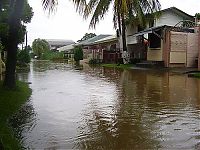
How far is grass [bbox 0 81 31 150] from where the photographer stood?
608 centimetres

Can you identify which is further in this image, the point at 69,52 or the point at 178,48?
the point at 69,52

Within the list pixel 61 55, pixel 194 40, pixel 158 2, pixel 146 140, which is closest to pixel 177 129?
pixel 146 140

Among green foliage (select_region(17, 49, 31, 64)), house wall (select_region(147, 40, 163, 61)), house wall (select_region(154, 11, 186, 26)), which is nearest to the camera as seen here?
house wall (select_region(147, 40, 163, 61))

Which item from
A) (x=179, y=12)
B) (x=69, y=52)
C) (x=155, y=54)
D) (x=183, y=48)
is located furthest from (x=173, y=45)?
(x=69, y=52)

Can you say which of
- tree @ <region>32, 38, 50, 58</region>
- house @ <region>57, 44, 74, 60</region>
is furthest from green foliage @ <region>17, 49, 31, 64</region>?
tree @ <region>32, 38, 50, 58</region>

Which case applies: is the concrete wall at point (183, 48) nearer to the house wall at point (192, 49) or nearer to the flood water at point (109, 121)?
the house wall at point (192, 49)

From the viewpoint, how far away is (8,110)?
9062mm

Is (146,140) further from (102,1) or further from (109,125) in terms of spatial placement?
(102,1)

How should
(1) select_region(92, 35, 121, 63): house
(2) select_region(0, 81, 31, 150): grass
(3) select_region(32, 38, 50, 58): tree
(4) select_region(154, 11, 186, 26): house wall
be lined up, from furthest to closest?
(3) select_region(32, 38, 50, 58): tree < (1) select_region(92, 35, 121, 63): house < (4) select_region(154, 11, 186, 26): house wall < (2) select_region(0, 81, 31, 150): grass

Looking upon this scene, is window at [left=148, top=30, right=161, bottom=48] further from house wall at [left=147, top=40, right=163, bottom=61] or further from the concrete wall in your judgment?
the concrete wall

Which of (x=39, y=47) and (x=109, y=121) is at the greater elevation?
(x=39, y=47)

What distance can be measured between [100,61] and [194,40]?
18105mm

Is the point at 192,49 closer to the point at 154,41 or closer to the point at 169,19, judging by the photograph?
the point at 154,41

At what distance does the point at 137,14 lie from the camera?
33.0 m
